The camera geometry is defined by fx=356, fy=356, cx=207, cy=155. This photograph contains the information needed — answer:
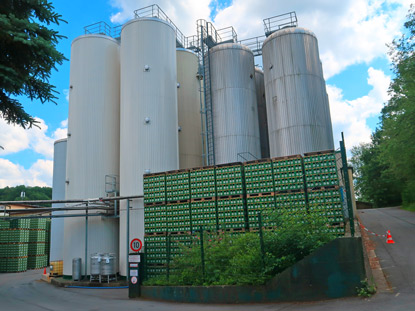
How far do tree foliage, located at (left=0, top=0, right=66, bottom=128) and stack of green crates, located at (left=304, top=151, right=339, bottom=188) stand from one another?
9.63 m

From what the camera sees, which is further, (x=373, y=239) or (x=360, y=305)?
(x=373, y=239)

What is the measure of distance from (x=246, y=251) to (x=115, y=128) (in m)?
14.8

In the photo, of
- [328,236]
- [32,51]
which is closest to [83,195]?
[32,51]

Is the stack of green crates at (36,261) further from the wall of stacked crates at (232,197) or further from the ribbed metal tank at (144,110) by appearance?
the wall of stacked crates at (232,197)

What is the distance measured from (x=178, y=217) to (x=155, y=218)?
144cm

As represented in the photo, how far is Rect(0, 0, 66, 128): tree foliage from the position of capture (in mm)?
9844

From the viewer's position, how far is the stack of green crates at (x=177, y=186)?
16.8 m

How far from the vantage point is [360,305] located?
847 cm

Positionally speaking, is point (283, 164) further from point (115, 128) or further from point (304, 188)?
point (115, 128)

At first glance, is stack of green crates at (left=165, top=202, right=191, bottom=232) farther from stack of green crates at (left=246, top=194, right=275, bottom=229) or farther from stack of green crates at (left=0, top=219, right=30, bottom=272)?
stack of green crates at (left=0, top=219, right=30, bottom=272)

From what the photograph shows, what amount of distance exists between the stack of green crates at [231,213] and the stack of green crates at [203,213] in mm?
320

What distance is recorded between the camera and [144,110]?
20766 mm

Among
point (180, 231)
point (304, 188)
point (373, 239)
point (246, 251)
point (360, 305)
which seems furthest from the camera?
point (373, 239)

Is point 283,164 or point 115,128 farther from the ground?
point 115,128
